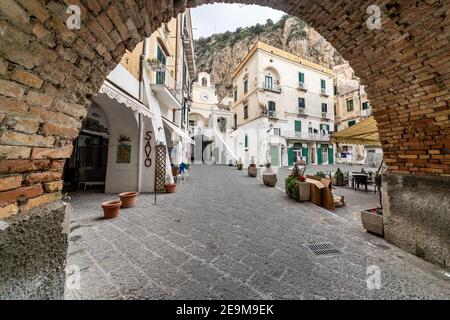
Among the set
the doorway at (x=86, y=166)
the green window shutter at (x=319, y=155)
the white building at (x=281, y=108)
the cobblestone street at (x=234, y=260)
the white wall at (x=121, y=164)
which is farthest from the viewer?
the green window shutter at (x=319, y=155)

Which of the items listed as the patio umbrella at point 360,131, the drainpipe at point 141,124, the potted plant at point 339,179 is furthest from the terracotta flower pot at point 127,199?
the potted plant at point 339,179

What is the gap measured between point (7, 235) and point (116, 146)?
6.92 metres

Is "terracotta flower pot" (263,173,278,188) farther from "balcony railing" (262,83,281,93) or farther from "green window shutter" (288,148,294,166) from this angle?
"balcony railing" (262,83,281,93)

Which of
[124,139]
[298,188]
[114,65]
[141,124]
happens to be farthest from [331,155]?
[114,65]

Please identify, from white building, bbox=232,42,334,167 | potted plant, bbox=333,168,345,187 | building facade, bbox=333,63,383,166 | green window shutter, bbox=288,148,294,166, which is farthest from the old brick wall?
building facade, bbox=333,63,383,166

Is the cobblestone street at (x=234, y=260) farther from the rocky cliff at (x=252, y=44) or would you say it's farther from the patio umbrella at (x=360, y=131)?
the rocky cliff at (x=252, y=44)

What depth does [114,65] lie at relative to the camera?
2.14 m

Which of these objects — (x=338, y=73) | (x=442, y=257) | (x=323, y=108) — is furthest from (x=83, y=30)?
(x=338, y=73)

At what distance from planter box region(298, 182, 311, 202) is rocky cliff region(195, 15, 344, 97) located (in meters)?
29.0

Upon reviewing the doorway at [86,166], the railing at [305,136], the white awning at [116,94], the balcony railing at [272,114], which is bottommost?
the doorway at [86,166]

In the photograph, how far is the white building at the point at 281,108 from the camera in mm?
21625

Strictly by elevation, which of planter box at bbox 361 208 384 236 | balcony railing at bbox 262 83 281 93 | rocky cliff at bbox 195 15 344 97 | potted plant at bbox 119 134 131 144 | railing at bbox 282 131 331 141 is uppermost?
rocky cliff at bbox 195 15 344 97

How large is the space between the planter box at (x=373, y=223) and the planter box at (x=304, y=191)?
2.39m

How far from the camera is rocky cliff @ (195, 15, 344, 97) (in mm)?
31328
